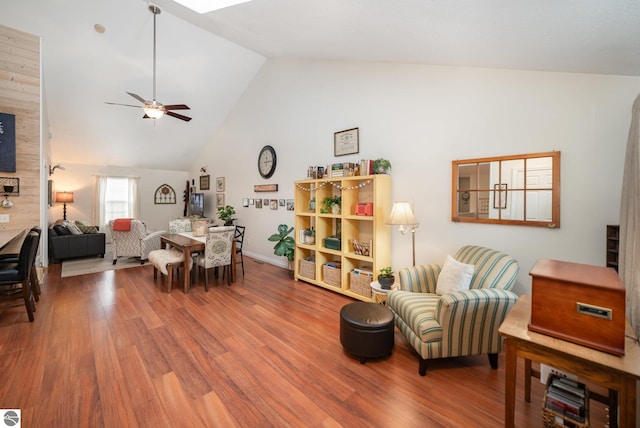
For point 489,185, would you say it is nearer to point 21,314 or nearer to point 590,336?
point 590,336

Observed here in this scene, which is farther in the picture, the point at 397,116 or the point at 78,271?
the point at 78,271

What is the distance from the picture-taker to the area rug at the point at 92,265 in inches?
185

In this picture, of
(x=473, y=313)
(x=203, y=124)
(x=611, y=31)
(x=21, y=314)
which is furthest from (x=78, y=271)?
(x=611, y=31)

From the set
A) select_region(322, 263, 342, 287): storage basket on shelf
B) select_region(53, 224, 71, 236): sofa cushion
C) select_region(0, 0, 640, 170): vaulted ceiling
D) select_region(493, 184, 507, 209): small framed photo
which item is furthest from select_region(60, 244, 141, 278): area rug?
select_region(493, 184, 507, 209): small framed photo

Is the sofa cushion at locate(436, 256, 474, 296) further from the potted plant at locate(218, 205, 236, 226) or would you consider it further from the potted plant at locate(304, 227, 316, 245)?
the potted plant at locate(218, 205, 236, 226)

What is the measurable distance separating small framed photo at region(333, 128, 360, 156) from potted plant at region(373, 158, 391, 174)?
542 millimetres

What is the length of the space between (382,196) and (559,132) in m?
1.72

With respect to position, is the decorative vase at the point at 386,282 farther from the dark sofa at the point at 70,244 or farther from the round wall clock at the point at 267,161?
the dark sofa at the point at 70,244

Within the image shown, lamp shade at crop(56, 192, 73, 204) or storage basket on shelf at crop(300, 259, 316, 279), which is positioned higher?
lamp shade at crop(56, 192, 73, 204)

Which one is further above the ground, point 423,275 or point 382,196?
point 382,196

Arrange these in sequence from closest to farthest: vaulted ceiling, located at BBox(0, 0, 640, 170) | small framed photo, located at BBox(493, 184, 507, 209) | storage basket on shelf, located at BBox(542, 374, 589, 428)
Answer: storage basket on shelf, located at BBox(542, 374, 589, 428)
vaulted ceiling, located at BBox(0, 0, 640, 170)
small framed photo, located at BBox(493, 184, 507, 209)

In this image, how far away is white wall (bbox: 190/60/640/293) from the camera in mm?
2127

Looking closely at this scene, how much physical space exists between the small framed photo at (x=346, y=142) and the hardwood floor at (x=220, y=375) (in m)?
2.21

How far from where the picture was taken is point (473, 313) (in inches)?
75.3
